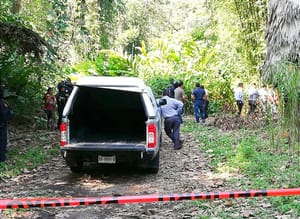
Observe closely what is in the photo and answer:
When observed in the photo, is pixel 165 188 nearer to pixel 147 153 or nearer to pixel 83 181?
pixel 147 153

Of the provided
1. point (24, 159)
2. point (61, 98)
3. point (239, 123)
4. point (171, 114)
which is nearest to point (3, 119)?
point (24, 159)

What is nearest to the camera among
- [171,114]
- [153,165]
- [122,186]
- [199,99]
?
[122,186]

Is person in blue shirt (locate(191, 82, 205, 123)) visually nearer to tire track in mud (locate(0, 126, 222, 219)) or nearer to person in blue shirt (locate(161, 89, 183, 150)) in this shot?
person in blue shirt (locate(161, 89, 183, 150))

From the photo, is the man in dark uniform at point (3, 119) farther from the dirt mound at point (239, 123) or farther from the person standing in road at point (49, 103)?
the dirt mound at point (239, 123)

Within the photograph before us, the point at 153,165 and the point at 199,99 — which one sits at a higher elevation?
the point at 199,99

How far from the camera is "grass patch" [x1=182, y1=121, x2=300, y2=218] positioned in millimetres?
5914

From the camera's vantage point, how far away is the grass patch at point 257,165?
233 inches

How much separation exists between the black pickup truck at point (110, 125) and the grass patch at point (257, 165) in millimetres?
1523

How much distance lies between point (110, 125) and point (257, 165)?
375 centimetres

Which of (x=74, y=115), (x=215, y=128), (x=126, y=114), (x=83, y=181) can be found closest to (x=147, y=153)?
(x=83, y=181)

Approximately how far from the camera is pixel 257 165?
8086 mm

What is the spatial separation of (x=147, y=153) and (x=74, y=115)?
6.71 ft

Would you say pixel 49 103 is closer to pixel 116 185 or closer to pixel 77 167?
pixel 77 167

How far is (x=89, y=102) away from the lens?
33.8 ft
